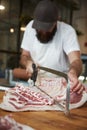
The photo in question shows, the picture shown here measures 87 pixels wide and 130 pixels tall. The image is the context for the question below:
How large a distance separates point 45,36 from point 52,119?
0.86 meters

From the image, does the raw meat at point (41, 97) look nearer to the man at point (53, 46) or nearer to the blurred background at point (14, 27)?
the man at point (53, 46)

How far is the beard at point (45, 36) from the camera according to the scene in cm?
206

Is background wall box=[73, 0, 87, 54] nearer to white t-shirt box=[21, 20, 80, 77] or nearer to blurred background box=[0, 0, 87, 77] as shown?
blurred background box=[0, 0, 87, 77]

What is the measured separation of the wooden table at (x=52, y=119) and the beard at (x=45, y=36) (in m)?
0.74

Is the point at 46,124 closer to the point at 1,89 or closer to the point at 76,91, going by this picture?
the point at 76,91

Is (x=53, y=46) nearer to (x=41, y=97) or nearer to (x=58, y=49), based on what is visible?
(x=58, y=49)

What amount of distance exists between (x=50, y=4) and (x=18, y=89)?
25.0 inches

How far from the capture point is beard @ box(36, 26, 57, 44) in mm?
2060

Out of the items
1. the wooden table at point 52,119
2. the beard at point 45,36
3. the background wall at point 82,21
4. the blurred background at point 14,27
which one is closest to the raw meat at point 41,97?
the wooden table at point 52,119

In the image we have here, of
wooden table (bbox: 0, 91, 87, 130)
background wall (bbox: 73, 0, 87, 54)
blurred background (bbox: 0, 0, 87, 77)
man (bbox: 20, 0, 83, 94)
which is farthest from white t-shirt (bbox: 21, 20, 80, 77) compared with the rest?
background wall (bbox: 73, 0, 87, 54)

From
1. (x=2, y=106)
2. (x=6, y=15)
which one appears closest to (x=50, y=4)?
(x=2, y=106)

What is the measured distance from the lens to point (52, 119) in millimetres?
1342

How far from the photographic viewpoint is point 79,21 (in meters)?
7.24

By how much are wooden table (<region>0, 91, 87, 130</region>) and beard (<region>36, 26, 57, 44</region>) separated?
0.74 metres
